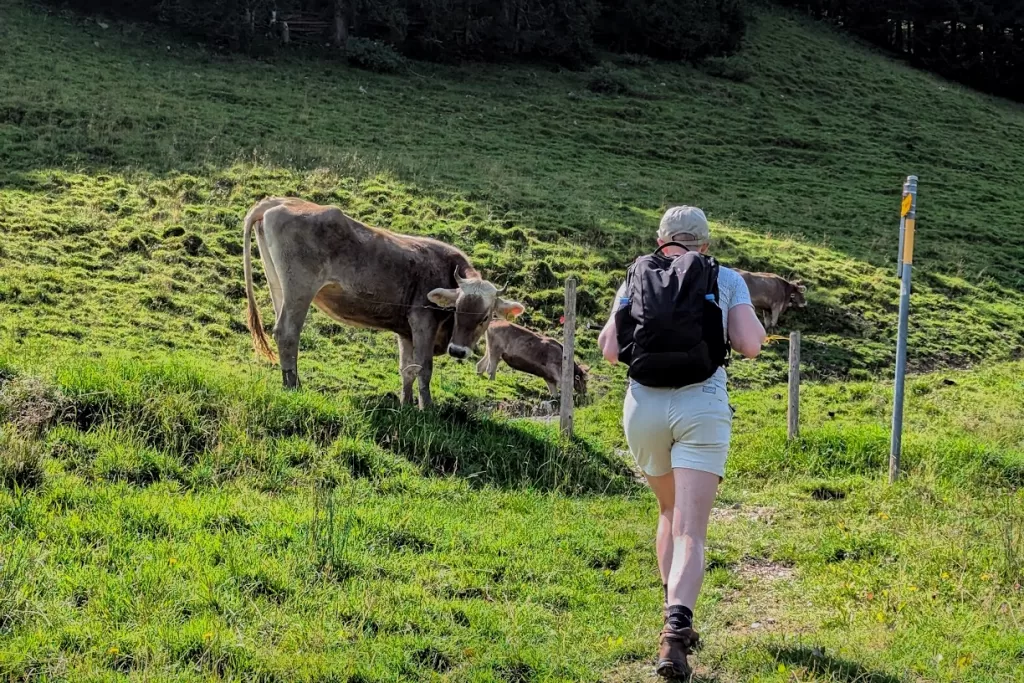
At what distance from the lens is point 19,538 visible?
6.09m

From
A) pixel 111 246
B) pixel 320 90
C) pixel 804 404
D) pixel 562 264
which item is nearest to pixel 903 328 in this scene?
pixel 804 404

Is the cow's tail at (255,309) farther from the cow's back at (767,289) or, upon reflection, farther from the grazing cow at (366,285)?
the cow's back at (767,289)

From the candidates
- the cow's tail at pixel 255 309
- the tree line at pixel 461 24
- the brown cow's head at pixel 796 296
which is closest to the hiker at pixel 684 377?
the cow's tail at pixel 255 309

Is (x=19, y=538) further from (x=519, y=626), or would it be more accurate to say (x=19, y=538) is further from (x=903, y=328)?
(x=903, y=328)

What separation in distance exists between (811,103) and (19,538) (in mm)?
46754

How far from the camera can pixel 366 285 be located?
12.6 m

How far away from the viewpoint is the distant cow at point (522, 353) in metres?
16.0

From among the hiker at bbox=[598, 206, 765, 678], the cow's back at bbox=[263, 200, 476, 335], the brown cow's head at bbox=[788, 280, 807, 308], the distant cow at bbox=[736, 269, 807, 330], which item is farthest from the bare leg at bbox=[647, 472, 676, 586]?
the brown cow's head at bbox=[788, 280, 807, 308]

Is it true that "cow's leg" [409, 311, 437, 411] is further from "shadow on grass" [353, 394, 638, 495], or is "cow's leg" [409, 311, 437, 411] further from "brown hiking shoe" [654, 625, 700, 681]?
"brown hiking shoe" [654, 625, 700, 681]

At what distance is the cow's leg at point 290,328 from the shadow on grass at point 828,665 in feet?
26.4

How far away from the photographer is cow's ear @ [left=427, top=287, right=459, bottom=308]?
12.0 m

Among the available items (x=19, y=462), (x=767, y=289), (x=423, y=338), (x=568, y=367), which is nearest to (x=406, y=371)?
(x=423, y=338)

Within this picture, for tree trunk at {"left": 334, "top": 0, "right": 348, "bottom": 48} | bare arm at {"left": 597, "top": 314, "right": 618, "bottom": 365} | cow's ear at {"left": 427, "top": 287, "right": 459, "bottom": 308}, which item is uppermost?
tree trunk at {"left": 334, "top": 0, "right": 348, "bottom": 48}

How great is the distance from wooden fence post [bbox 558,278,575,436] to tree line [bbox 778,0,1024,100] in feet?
194
